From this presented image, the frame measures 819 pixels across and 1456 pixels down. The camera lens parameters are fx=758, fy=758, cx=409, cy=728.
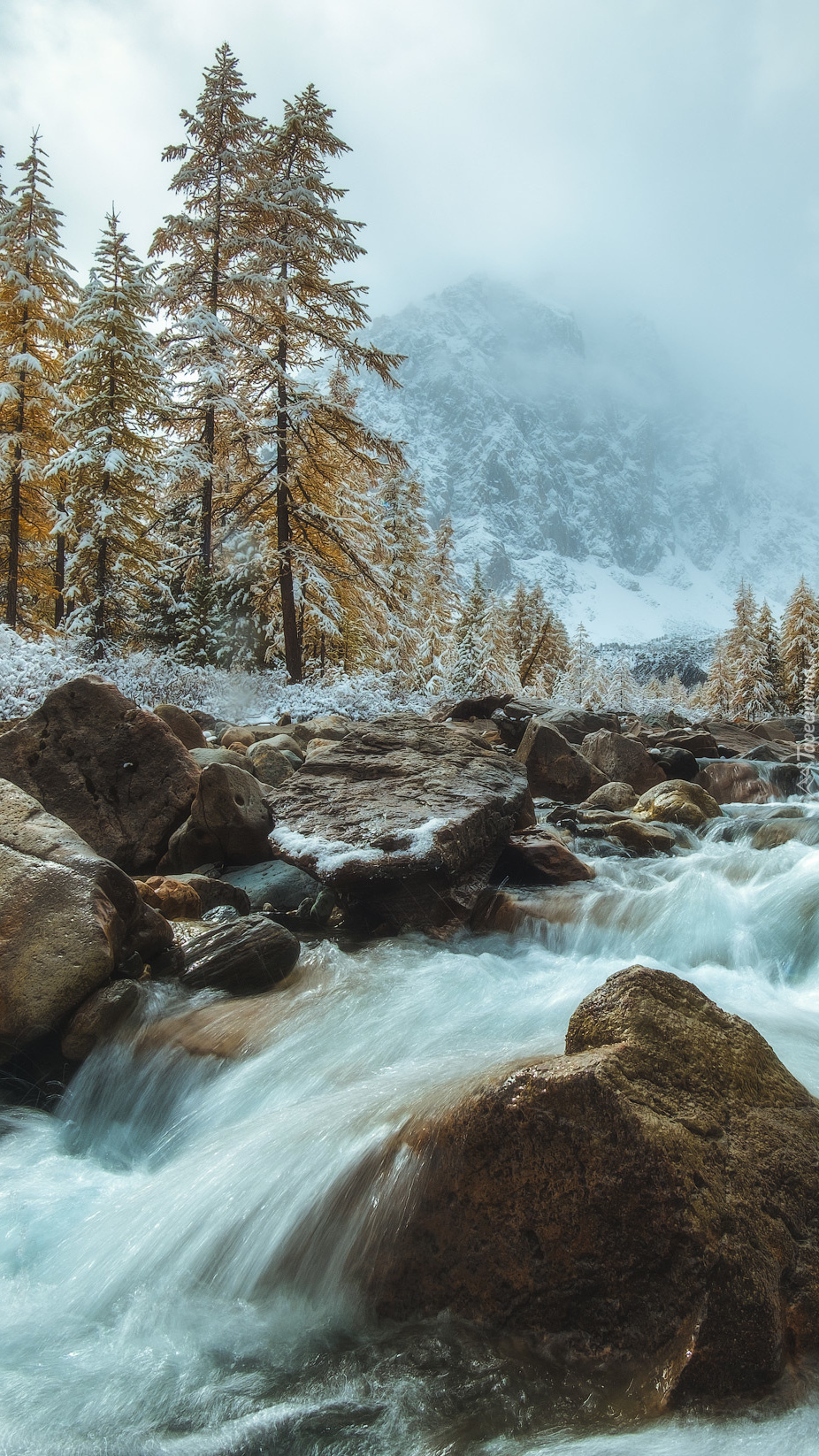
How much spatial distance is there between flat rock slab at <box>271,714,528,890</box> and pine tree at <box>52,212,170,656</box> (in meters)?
11.5

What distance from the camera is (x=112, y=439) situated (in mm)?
17188

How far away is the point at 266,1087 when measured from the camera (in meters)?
4.04

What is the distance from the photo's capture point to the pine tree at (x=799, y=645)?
133ft

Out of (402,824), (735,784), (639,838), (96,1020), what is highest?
(402,824)

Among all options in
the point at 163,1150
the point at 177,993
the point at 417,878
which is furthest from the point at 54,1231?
the point at 417,878

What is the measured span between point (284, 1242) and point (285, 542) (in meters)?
15.8

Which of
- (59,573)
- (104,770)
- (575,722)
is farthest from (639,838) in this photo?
(59,573)

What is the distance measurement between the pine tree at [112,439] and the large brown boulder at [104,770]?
1088 centimetres

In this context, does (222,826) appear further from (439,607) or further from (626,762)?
(439,607)

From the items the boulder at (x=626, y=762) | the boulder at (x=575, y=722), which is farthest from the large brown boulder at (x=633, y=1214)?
the boulder at (x=575, y=722)

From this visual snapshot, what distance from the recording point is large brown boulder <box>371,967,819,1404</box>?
2.08 metres

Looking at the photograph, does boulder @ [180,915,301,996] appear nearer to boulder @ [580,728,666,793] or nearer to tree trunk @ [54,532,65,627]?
boulder @ [580,728,666,793]

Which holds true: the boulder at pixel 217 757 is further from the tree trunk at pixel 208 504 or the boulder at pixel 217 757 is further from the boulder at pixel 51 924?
the tree trunk at pixel 208 504

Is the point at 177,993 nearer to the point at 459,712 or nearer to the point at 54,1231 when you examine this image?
the point at 54,1231
